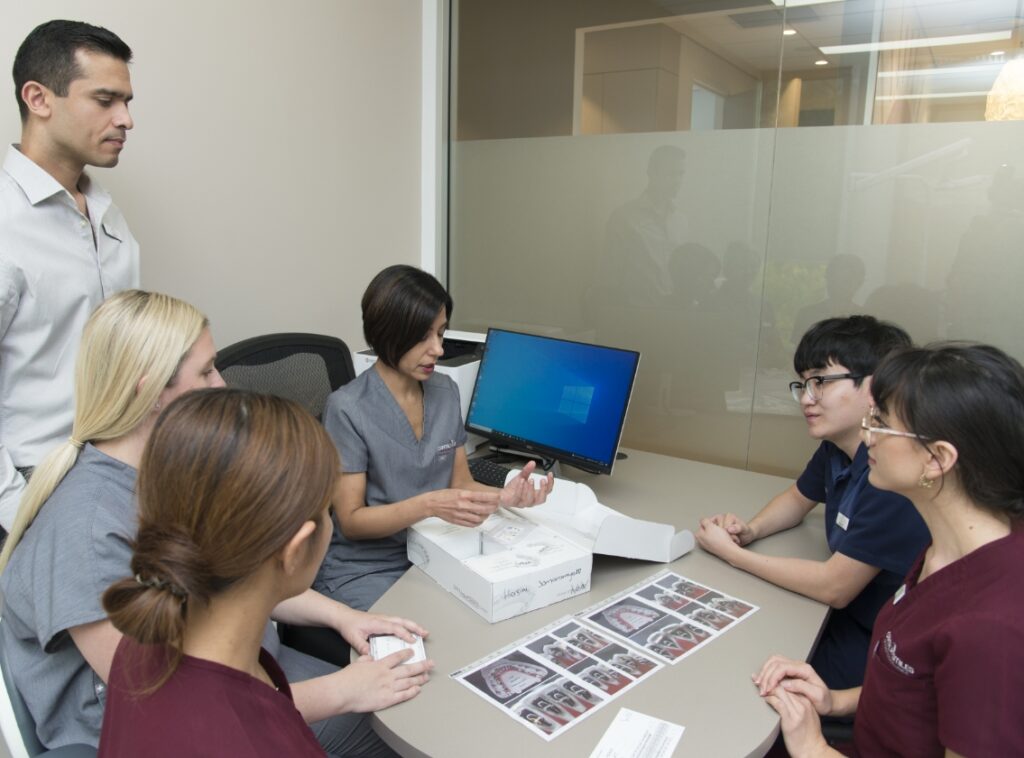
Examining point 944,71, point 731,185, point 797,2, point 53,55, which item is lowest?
point 731,185

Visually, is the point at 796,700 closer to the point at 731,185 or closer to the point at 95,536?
the point at 95,536

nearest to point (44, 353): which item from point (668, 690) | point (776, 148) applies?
point (668, 690)

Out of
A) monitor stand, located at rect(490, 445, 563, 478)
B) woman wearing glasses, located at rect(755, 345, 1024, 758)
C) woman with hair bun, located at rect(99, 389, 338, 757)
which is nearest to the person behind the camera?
woman with hair bun, located at rect(99, 389, 338, 757)

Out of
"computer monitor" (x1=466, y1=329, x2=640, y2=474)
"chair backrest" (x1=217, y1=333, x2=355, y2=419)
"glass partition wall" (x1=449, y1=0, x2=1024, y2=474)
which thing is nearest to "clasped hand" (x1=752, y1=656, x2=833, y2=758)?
"computer monitor" (x1=466, y1=329, x2=640, y2=474)

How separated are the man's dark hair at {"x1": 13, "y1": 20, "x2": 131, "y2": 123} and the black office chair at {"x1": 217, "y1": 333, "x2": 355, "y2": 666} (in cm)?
66

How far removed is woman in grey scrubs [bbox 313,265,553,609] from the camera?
64.6 inches

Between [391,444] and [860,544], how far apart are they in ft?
3.33

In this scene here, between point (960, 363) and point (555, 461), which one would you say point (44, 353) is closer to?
point (555, 461)

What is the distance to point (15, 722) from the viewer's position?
1021mm

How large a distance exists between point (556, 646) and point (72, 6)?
1847 millimetres

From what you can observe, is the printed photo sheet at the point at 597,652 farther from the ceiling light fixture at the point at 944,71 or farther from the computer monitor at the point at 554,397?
the ceiling light fixture at the point at 944,71

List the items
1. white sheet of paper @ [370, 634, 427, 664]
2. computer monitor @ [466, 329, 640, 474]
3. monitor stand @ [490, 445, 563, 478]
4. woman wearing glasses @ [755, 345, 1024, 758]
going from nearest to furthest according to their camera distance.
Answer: woman wearing glasses @ [755, 345, 1024, 758], white sheet of paper @ [370, 634, 427, 664], computer monitor @ [466, 329, 640, 474], monitor stand @ [490, 445, 563, 478]

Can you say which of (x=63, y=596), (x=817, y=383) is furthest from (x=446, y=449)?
(x=63, y=596)

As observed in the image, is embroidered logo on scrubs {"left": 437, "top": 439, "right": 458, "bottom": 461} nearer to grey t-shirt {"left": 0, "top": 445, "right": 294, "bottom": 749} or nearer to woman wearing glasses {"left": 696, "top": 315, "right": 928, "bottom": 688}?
woman wearing glasses {"left": 696, "top": 315, "right": 928, "bottom": 688}
